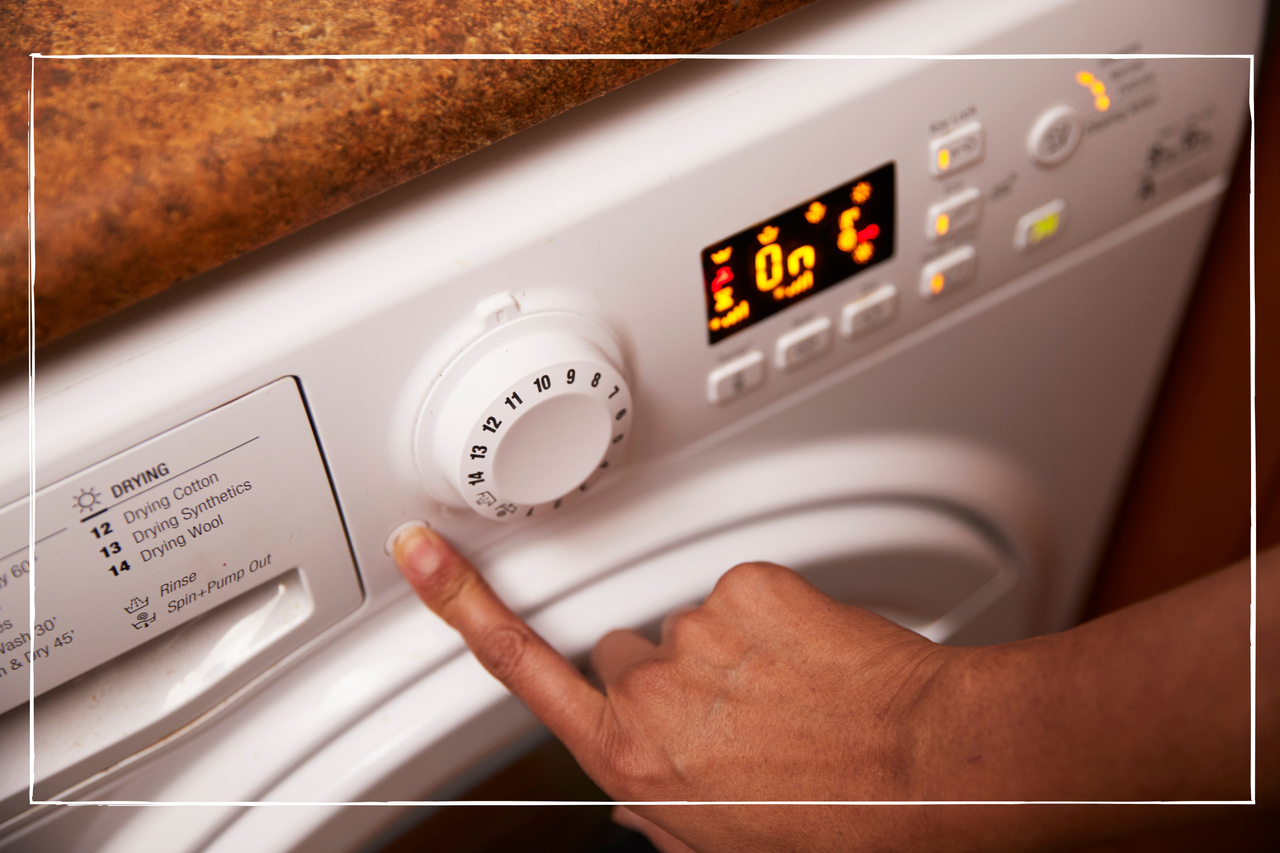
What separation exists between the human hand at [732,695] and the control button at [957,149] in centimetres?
18

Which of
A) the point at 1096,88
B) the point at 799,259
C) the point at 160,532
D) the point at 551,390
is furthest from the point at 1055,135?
the point at 160,532

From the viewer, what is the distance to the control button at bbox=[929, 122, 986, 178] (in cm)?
39

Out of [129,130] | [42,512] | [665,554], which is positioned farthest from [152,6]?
[665,554]

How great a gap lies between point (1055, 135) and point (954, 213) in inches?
2.3

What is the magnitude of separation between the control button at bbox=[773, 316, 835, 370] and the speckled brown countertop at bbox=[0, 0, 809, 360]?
132mm

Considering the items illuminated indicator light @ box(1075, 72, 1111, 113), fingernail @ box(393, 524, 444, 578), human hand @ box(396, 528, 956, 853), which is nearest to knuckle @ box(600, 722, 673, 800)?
human hand @ box(396, 528, 956, 853)

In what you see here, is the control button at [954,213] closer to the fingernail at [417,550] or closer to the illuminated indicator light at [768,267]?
the illuminated indicator light at [768,267]

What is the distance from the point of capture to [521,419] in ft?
1.13

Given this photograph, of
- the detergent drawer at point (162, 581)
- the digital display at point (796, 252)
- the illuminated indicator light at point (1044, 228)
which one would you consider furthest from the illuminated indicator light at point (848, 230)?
the detergent drawer at point (162, 581)

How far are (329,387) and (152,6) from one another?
14 centimetres

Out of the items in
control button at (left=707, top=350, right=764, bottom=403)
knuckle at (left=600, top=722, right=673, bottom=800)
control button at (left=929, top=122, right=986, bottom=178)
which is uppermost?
control button at (left=929, top=122, right=986, bottom=178)

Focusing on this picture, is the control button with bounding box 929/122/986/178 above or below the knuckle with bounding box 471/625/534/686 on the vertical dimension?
above

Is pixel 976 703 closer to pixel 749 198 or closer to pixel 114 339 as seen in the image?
pixel 749 198

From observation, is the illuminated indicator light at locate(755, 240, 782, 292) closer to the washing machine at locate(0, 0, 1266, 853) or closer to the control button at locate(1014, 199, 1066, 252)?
the washing machine at locate(0, 0, 1266, 853)
